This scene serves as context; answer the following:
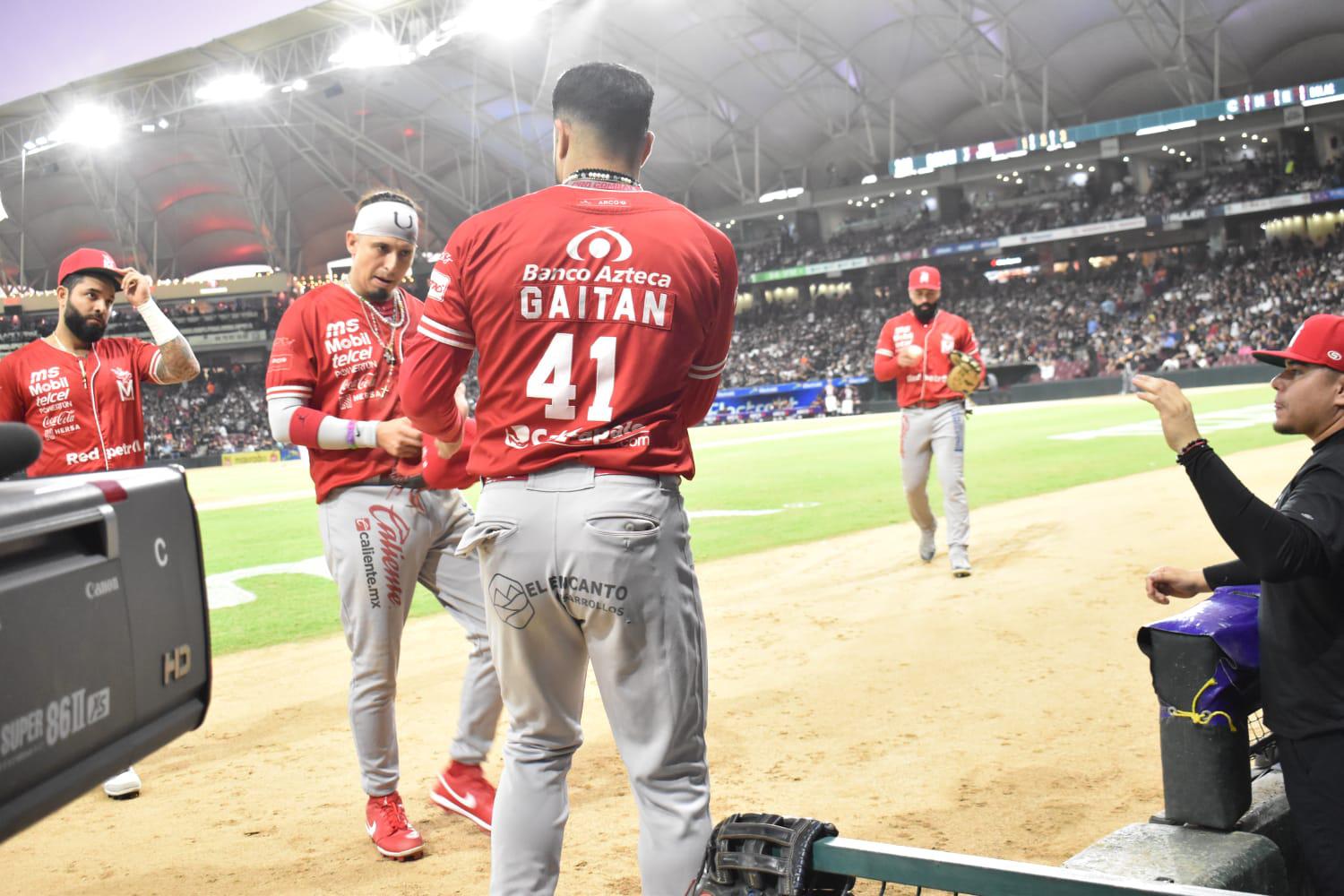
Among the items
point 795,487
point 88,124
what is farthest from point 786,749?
point 88,124

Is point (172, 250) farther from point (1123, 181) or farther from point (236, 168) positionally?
point (1123, 181)

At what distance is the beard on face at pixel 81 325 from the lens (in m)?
5.23

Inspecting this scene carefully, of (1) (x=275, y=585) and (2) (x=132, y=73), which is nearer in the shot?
(1) (x=275, y=585)

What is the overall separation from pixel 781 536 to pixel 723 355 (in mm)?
8933

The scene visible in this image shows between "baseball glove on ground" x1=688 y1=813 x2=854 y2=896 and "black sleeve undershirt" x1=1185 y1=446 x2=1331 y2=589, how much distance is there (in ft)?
5.12

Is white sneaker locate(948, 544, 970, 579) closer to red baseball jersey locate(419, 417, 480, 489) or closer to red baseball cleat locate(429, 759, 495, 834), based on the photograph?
red baseball cleat locate(429, 759, 495, 834)

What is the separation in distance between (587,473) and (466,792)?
88.6 inches

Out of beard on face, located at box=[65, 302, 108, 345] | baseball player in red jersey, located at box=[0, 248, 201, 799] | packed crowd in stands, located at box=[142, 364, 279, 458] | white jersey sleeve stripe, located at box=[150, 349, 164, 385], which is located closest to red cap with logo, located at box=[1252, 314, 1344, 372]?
baseball player in red jersey, located at box=[0, 248, 201, 799]

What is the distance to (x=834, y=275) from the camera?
64.2 m

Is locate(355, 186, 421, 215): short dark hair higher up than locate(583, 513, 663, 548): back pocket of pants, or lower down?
higher up

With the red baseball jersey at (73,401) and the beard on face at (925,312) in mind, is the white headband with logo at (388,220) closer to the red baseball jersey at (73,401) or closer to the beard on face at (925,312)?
the red baseball jersey at (73,401)

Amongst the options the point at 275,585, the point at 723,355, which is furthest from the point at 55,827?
the point at 275,585

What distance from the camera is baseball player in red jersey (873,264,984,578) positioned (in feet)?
30.2

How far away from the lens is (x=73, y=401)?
207 inches
